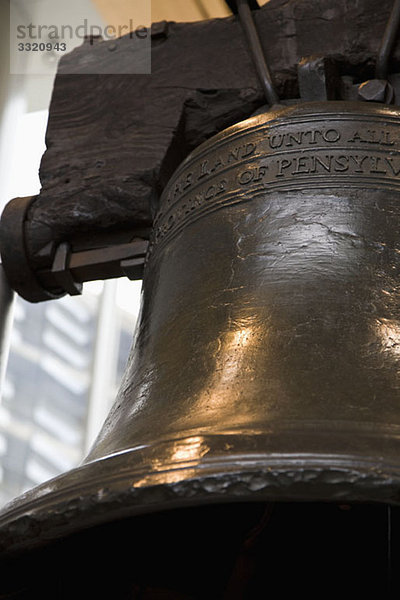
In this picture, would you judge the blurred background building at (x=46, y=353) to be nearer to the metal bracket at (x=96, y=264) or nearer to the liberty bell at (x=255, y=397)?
the metal bracket at (x=96, y=264)

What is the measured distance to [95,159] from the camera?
153cm

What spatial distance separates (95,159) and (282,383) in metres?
0.74

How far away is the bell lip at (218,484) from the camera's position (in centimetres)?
73

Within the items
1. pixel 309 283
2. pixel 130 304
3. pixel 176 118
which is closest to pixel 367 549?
pixel 309 283

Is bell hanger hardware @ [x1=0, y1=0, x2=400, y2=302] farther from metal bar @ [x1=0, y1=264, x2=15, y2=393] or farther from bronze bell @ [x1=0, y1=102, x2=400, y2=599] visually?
bronze bell @ [x1=0, y1=102, x2=400, y2=599]

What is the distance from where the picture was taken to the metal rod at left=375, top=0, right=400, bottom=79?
139cm

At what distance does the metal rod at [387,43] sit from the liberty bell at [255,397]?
20cm

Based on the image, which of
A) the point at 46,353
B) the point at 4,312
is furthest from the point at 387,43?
the point at 46,353

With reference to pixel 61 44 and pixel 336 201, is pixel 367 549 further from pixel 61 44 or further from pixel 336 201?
pixel 61 44

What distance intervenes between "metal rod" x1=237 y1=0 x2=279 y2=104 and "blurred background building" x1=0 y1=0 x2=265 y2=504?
170 centimetres

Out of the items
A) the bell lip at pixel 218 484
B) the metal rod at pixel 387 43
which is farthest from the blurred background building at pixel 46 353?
the bell lip at pixel 218 484

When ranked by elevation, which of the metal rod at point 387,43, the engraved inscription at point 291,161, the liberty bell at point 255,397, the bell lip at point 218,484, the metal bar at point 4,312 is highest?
the metal rod at point 387,43

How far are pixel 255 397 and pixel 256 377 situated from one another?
0.04 m

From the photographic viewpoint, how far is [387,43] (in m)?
1.39
